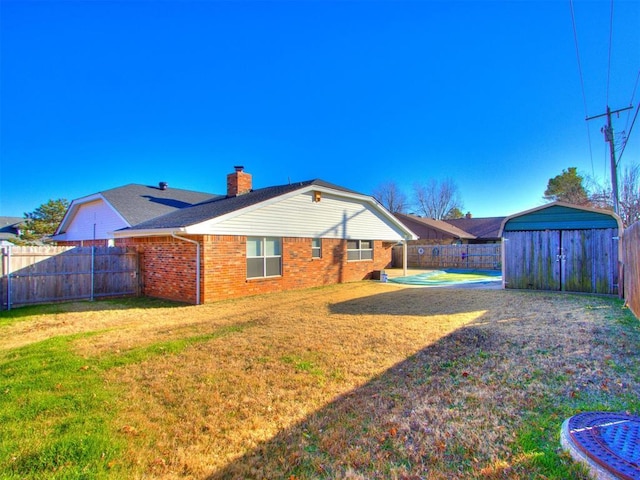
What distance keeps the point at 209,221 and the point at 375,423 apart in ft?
27.9

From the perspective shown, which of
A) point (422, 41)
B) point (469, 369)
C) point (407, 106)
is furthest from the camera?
point (407, 106)

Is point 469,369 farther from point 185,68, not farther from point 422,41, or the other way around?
point 185,68

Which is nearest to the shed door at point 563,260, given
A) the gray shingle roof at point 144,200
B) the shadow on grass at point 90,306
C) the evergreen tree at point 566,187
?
the shadow on grass at point 90,306

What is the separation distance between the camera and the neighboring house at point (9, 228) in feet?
112

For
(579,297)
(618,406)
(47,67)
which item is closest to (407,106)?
(579,297)

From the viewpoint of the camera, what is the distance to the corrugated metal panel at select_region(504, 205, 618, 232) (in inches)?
464

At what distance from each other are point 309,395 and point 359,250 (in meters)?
13.5

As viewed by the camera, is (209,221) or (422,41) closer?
(209,221)

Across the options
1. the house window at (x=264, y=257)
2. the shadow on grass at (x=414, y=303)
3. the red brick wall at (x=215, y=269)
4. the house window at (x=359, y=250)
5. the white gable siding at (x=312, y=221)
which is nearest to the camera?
the shadow on grass at (x=414, y=303)

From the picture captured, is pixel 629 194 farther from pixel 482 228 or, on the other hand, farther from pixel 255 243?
pixel 255 243

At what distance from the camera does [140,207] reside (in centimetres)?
1758

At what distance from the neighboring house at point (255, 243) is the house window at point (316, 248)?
43mm

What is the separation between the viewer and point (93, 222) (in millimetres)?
18703

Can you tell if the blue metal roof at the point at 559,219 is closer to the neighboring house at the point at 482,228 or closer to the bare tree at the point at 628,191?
the bare tree at the point at 628,191
